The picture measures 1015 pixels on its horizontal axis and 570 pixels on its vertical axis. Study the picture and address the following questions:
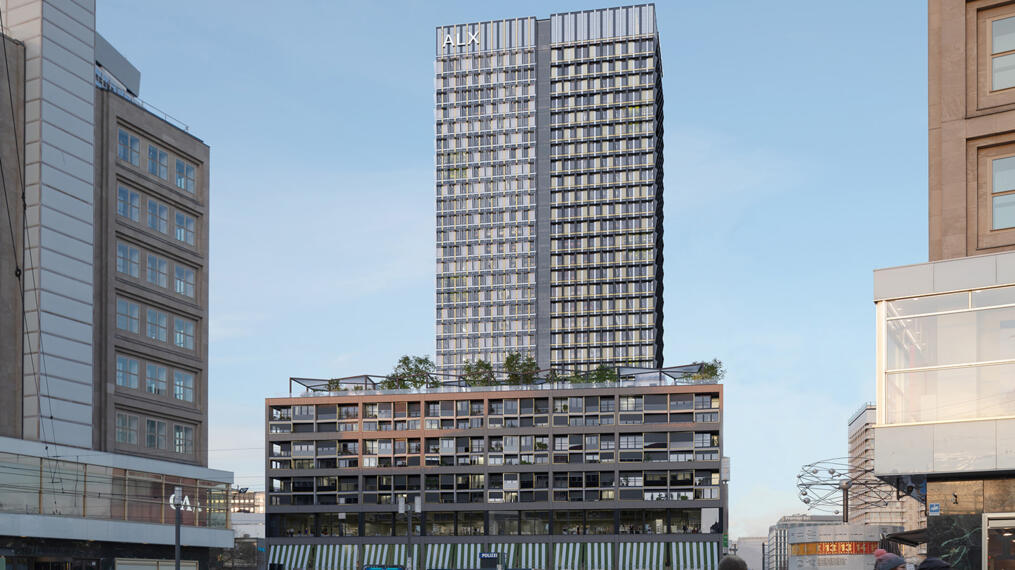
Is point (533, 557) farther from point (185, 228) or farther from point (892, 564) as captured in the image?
point (892, 564)

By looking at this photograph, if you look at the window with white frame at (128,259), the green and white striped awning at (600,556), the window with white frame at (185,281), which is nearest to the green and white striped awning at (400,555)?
the green and white striped awning at (600,556)

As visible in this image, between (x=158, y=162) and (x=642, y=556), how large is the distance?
88.6 meters

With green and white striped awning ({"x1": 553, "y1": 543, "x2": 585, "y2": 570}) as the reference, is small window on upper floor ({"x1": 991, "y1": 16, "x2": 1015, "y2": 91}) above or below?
above

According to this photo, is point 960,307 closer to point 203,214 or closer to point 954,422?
point 954,422

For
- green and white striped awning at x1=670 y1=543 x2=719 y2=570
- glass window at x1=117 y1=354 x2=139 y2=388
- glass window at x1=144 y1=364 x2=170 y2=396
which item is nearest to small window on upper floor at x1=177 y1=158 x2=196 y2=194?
glass window at x1=144 y1=364 x2=170 y2=396

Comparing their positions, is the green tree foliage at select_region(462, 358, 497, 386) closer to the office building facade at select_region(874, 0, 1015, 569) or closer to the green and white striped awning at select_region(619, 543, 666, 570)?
the green and white striped awning at select_region(619, 543, 666, 570)

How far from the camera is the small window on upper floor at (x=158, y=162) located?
6781 cm

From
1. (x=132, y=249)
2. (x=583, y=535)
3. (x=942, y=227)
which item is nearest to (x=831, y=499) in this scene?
(x=583, y=535)

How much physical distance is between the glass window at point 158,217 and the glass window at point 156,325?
4822mm

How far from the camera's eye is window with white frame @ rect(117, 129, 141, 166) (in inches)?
2571

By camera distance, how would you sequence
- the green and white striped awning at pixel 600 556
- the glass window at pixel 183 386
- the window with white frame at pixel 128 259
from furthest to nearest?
the green and white striped awning at pixel 600 556 < the glass window at pixel 183 386 < the window with white frame at pixel 128 259

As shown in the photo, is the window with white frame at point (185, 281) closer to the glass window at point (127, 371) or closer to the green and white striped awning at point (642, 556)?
the glass window at point (127, 371)

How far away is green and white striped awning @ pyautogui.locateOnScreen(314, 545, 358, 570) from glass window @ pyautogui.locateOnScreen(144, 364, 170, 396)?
83661mm

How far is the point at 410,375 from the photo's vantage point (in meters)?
164
